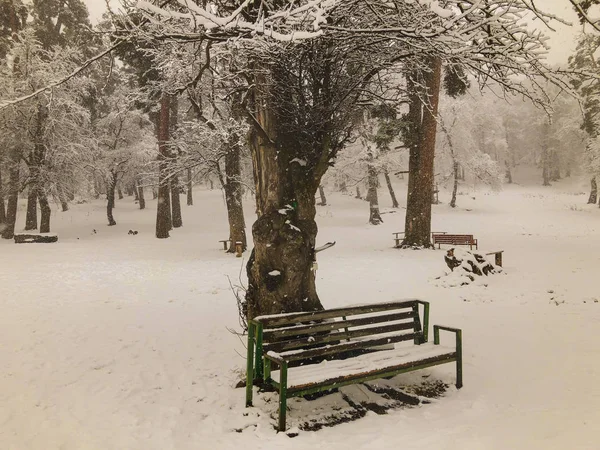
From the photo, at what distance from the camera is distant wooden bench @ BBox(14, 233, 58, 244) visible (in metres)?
20.4

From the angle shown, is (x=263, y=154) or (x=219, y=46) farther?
(x=263, y=154)

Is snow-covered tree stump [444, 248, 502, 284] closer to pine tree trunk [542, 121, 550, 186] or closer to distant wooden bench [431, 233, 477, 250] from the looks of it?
distant wooden bench [431, 233, 477, 250]

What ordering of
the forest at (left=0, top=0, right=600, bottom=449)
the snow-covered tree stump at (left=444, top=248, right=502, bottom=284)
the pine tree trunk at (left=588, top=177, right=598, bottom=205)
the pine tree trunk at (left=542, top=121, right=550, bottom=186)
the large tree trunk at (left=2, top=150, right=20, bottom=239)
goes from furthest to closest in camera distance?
the pine tree trunk at (left=542, top=121, right=550, bottom=186)
the pine tree trunk at (left=588, top=177, right=598, bottom=205)
the large tree trunk at (left=2, top=150, right=20, bottom=239)
the snow-covered tree stump at (left=444, top=248, right=502, bottom=284)
the forest at (left=0, top=0, right=600, bottom=449)

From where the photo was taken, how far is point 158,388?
218 inches

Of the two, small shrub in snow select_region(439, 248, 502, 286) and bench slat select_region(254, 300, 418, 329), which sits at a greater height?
bench slat select_region(254, 300, 418, 329)

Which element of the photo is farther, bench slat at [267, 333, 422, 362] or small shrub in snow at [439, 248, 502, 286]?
small shrub in snow at [439, 248, 502, 286]

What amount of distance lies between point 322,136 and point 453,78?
1109cm

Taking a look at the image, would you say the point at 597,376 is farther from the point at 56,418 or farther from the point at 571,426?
the point at 56,418

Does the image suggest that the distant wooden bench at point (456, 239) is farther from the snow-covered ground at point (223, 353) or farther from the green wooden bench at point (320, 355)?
the green wooden bench at point (320, 355)

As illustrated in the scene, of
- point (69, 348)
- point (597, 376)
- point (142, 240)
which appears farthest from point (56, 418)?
point (142, 240)

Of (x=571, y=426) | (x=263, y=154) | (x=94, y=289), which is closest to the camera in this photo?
(x=571, y=426)

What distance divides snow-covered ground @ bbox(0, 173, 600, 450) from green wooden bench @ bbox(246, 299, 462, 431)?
1.43 ft

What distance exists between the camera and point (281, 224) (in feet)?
18.4

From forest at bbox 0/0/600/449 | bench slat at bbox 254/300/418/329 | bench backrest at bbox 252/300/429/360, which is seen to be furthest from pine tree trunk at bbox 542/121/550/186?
bench backrest at bbox 252/300/429/360
